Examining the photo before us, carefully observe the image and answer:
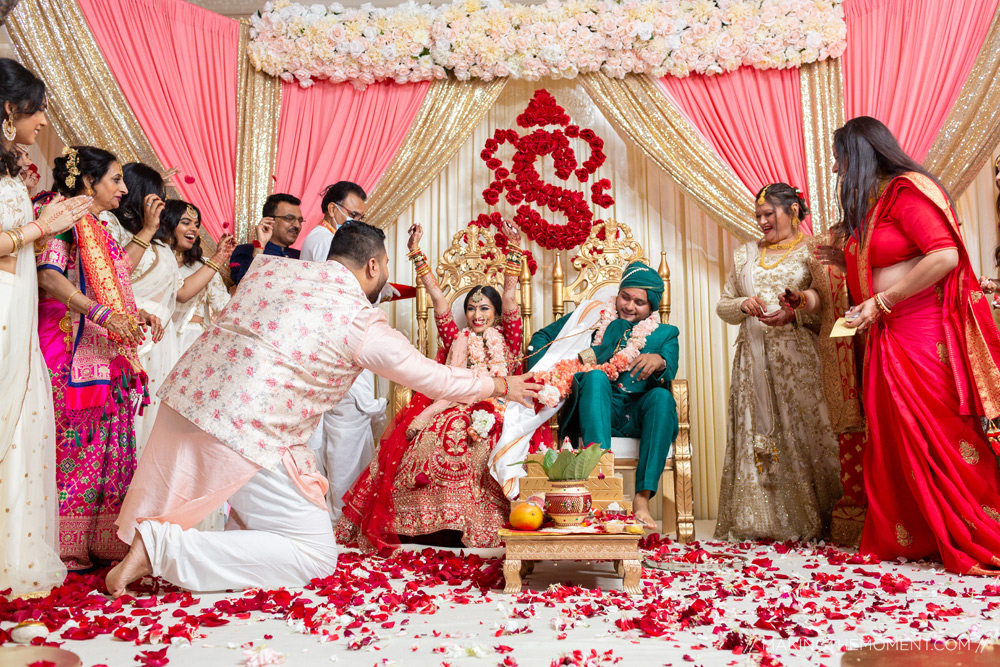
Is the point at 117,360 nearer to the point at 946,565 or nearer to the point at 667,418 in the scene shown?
the point at 667,418

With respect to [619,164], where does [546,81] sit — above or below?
above

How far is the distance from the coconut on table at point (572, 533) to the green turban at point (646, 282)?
169 cm

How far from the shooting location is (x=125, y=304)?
3.28 metres

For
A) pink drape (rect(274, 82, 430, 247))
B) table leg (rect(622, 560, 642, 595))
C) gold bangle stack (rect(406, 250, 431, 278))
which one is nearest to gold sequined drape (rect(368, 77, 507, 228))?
pink drape (rect(274, 82, 430, 247))

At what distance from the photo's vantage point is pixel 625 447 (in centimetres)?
409

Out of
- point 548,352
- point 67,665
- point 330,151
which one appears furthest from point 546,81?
point 67,665

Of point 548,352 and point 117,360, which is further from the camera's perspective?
point 548,352

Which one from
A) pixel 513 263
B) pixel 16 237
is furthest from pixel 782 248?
pixel 16 237

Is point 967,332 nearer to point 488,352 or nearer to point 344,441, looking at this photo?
point 488,352

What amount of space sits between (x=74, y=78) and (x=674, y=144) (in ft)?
11.5

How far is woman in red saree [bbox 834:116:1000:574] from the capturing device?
3125 mm

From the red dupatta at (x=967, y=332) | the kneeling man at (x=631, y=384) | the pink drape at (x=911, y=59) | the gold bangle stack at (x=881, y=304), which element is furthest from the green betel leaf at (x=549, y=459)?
the pink drape at (x=911, y=59)

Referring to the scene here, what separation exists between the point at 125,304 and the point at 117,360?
224mm

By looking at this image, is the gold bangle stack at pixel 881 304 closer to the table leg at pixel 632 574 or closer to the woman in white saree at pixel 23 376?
the table leg at pixel 632 574
